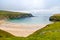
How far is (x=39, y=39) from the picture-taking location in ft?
102

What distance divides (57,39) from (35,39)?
336cm

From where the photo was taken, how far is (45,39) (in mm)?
31016

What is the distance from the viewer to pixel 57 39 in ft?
104

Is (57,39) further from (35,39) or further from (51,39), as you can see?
(35,39)

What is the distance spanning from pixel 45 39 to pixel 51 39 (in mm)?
952

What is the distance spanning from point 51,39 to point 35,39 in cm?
240

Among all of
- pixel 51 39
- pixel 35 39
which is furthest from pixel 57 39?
pixel 35 39

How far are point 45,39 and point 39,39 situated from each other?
34.9 inches

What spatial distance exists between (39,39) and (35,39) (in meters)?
0.59

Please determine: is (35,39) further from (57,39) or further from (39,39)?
(57,39)

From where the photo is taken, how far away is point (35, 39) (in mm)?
31109

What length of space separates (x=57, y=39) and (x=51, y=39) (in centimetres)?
98

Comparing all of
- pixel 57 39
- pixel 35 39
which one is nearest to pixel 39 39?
pixel 35 39
